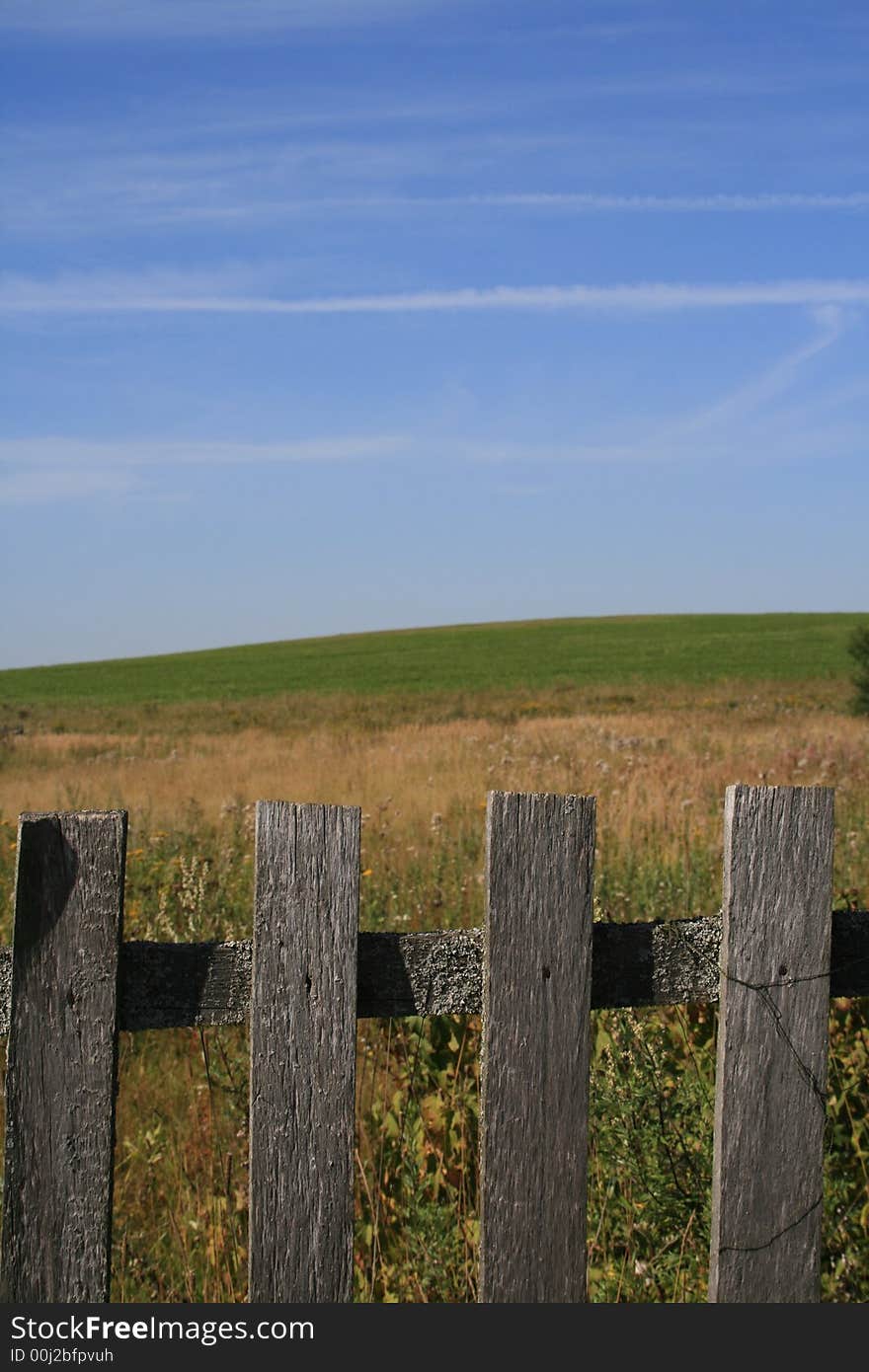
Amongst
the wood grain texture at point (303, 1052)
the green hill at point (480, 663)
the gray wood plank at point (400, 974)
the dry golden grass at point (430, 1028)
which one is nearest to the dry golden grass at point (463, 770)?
the dry golden grass at point (430, 1028)

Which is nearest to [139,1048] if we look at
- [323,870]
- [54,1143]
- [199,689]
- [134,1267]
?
[134,1267]

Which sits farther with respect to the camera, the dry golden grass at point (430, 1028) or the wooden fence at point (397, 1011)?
the dry golden grass at point (430, 1028)

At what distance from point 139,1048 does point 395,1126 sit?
1.70 m

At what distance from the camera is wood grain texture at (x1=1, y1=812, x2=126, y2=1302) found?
74.1 inches

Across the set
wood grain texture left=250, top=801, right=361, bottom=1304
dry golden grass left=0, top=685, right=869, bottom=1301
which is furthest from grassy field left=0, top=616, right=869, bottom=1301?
wood grain texture left=250, top=801, right=361, bottom=1304

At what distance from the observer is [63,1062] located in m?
1.90

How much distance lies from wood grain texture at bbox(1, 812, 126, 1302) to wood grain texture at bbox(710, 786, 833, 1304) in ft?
3.71

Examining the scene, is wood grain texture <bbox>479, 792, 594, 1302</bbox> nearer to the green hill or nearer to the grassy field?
the grassy field

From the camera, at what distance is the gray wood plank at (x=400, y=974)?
6.35 ft

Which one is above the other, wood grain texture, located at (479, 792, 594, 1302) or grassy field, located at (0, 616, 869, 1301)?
wood grain texture, located at (479, 792, 594, 1302)

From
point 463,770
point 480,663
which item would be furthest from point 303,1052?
point 480,663

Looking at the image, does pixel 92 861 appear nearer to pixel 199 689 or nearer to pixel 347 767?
pixel 347 767

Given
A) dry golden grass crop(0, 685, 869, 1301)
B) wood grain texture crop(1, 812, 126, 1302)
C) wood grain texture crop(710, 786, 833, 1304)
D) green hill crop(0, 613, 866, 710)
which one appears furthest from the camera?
green hill crop(0, 613, 866, 710)

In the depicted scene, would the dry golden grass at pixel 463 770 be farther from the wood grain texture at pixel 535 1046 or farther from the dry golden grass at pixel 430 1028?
the wood grain texture at pixel 535 1046
